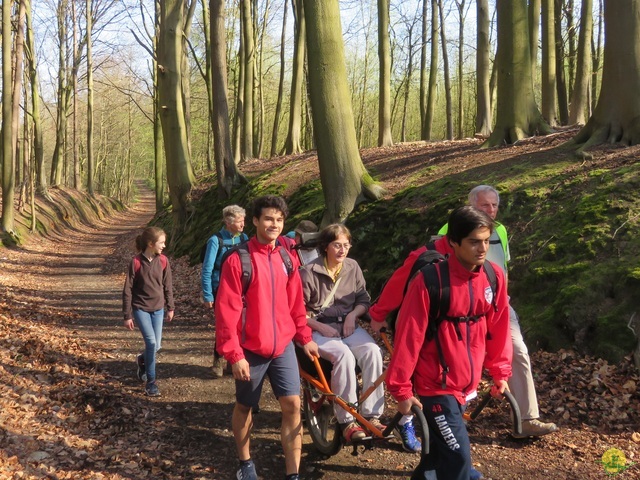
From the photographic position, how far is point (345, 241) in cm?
470

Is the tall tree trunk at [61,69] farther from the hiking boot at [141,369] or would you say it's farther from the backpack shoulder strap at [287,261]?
the backpack shoulder strap at [287,261]

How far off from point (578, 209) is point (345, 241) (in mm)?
4028

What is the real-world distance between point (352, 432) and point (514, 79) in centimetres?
899

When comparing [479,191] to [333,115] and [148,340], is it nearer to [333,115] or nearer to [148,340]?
[148,340]

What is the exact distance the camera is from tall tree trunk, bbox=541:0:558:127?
15.0 m

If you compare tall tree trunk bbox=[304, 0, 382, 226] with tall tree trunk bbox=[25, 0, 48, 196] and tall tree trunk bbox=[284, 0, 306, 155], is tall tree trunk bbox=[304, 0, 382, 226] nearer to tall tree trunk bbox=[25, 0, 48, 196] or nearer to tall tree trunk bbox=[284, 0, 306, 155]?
tall tree trunk bbox=[284, 0, 306, 155]

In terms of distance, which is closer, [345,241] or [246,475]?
[246,475]

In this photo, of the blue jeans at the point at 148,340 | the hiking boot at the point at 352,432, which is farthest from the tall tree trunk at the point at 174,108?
the hiking boot at the point at 352,432

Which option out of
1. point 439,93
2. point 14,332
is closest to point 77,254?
point 14,332

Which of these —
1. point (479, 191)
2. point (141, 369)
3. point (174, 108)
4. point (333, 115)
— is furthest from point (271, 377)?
point (174, 108)

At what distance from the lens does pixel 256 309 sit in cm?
380

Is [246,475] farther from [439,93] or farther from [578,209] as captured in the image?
[439,93]

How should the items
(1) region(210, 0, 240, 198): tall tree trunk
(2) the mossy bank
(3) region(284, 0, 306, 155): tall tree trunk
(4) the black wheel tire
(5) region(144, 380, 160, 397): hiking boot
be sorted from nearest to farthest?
(4) the black wheel tire → (2) the mossy bank → (5) region(144, 380, 160, 397): hiking boot → (1) region(210, 0, 240, 198): tall tree trunk → (3) region(284, 0, 306, 155): tall tree trunk

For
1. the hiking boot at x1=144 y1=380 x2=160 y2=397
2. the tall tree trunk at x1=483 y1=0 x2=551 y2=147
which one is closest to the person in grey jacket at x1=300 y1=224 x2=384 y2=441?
the hiking boot at x1=144 y1=380 x2=160 y2=397
